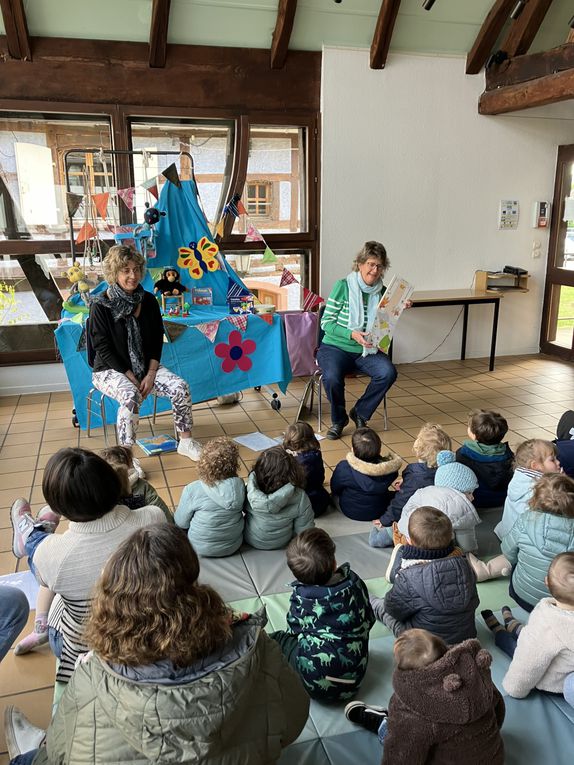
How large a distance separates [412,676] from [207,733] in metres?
0.45

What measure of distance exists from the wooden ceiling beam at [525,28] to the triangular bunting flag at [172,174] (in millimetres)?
3169

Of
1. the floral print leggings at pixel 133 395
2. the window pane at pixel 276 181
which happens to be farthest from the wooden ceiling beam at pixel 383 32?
the floral print leggings at pixel 133 395

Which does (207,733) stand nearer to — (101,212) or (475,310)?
(101,212)

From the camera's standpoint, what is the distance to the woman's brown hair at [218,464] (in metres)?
2.41

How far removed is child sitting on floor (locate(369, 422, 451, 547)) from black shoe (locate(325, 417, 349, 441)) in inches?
50.0

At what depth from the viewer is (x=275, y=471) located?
7.84 ft

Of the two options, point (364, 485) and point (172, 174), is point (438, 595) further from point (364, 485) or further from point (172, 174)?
point (172, 174)

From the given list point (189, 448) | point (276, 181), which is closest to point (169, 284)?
point (189, 448)

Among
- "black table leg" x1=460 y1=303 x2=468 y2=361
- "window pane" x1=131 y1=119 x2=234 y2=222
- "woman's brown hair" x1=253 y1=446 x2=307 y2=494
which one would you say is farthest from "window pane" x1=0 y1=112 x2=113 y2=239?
"black table leg" x1=460 y1=303 x2=468 y2=361

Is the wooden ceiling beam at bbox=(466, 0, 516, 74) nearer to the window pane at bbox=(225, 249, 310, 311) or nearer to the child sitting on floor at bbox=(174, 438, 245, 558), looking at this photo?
the window pane at bbox=(225, 249, 310, 311)

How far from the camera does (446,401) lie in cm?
474

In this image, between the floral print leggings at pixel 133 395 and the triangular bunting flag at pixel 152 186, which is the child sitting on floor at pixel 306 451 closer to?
the floral print leggings at pixel 133 395

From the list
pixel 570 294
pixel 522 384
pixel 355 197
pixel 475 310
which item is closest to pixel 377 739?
pixel 522 384

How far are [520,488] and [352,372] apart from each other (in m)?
1.92
